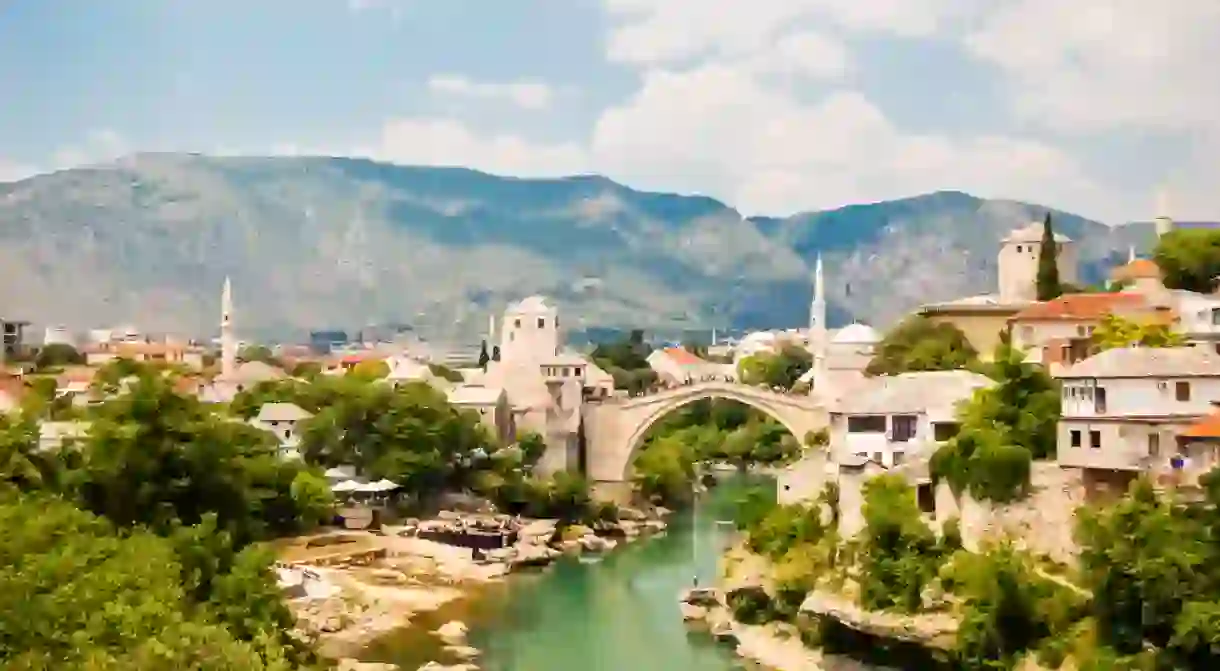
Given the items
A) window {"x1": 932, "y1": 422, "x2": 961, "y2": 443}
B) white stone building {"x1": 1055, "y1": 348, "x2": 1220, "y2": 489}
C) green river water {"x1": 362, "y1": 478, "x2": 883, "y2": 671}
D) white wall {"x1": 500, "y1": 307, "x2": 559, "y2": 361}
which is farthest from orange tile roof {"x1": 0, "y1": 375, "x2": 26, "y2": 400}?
white stone building {"x1": 1055, "y1": 348, "x2": 1220, "y2": 489}

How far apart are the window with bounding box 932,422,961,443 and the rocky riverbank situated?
20.3ft

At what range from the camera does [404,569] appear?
24438 mm

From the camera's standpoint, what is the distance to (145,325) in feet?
358

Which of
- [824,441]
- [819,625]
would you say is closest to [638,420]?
[824,441]

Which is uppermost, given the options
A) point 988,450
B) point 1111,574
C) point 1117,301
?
point 1117,301

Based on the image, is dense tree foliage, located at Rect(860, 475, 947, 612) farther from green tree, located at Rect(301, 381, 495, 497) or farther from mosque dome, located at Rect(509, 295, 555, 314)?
mosque dome, located at Rect(509, 295, 555, 314)

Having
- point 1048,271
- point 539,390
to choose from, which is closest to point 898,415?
point 1048,271

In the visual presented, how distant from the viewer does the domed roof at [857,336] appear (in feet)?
120

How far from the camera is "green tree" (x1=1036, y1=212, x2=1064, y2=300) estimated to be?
28.4m

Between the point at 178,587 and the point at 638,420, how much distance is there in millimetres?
21834

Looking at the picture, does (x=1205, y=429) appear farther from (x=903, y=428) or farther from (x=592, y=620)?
(x=592, y=620)

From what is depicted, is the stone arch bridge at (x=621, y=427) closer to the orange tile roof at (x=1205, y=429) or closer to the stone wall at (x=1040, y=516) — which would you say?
the stone wall at (x=1040, y=516)

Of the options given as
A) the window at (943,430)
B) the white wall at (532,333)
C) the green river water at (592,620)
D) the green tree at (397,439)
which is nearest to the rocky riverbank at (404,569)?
the green river water at (592,620)

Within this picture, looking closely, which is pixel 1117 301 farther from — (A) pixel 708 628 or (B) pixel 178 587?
(B) pixel 178 587
